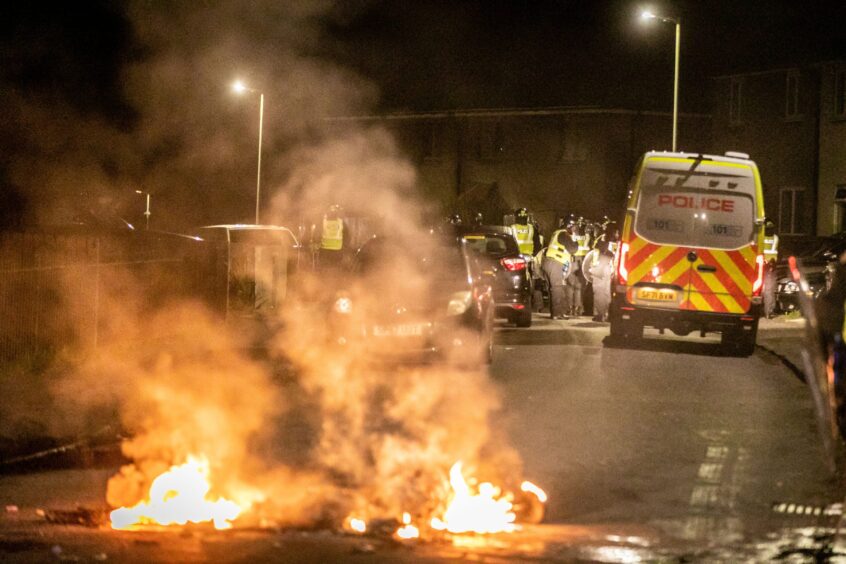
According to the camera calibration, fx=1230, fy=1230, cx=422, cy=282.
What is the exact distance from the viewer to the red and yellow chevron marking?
14.9 metres

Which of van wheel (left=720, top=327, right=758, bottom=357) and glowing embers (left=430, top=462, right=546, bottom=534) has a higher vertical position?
van wheel (left=720, top=327, right=758, bottom=357)

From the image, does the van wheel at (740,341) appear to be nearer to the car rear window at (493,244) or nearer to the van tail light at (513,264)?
the van tail light at (513,264)

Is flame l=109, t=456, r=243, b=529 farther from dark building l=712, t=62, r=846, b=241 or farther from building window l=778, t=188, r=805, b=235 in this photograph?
building window l=778, t=188, r=805, b=235

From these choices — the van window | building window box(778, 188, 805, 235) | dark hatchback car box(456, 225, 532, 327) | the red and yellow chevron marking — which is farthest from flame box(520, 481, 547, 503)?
building window box(778, 188, 805, 235)

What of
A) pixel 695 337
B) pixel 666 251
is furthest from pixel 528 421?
pixel 695 337

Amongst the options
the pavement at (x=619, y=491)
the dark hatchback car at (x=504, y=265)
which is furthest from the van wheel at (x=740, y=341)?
the dark hatchback car at (x=504, y=265)

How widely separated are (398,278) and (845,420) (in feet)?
19.3

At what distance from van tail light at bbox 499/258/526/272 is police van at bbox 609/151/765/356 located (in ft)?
8.69

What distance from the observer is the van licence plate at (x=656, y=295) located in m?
15.1

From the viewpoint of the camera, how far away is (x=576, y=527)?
20.4 ft

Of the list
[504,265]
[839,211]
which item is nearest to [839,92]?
[839,211]

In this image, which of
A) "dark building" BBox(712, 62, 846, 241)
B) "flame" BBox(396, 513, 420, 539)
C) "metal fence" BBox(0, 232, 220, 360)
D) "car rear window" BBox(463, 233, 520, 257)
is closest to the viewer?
"flame" BBox(396, 513, 420, 539)

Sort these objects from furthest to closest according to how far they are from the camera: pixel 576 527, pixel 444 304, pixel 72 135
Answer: pixel 72 135
pixel 444 304
pixel 576 527

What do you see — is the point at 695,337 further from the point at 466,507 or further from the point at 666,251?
the point at 466,507
